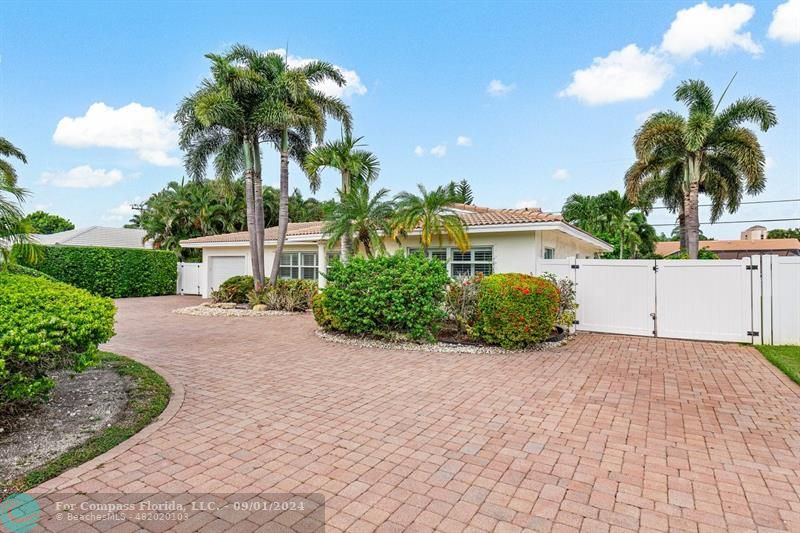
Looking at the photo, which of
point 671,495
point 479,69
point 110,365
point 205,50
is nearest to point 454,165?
point 479,69

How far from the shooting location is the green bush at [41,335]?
3666mm

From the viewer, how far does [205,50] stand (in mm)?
15867

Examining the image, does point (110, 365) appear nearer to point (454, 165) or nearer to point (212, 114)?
point (212, 114)

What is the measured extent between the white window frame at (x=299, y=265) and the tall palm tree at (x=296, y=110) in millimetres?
1558

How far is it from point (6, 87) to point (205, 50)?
619cm

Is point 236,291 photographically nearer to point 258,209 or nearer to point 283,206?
point 258,209

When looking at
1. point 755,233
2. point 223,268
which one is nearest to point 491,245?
point 223,268

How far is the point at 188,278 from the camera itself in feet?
79.7

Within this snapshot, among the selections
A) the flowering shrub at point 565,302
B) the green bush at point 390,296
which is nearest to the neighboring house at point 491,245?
the flowering shrub at point 565,302

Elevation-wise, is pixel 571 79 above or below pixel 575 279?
above

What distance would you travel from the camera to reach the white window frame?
707 inches

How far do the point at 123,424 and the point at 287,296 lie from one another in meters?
11.5

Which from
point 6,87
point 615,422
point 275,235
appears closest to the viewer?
point 615,422

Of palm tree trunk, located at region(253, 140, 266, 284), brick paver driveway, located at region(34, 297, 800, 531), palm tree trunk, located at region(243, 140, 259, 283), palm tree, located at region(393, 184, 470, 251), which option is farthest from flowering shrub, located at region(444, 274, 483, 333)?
palm tree trunk, located at region(243, 140, 259, 283)
